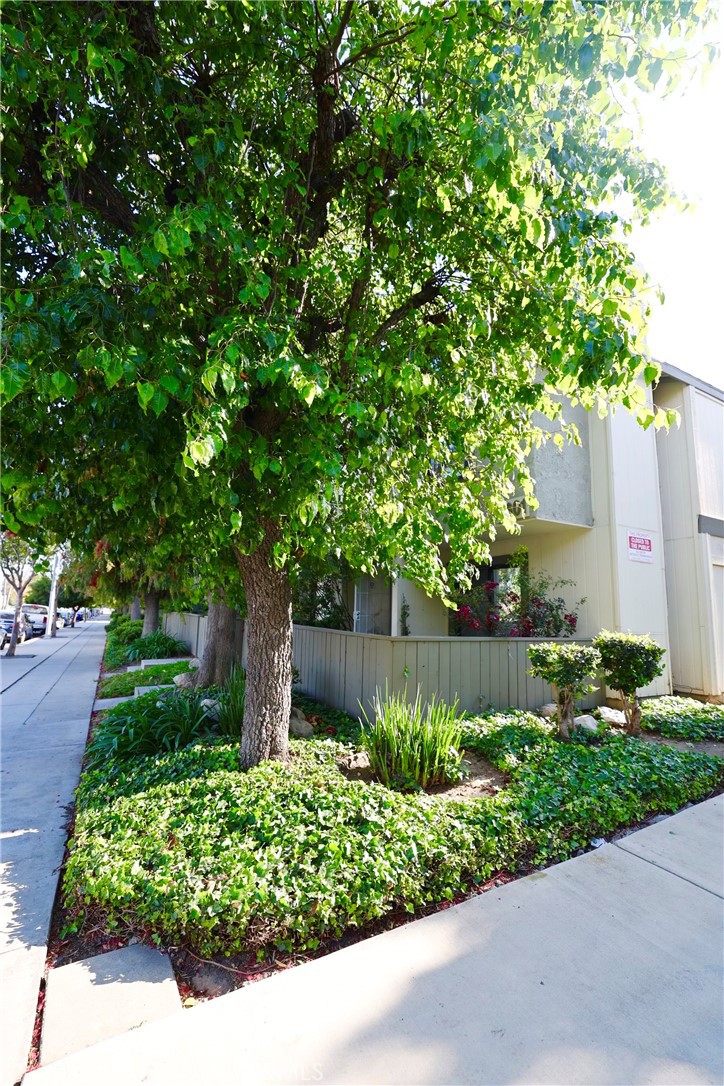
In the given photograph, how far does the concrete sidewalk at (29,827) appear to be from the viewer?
2.42m

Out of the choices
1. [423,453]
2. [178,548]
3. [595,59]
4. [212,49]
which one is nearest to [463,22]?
[595,59]

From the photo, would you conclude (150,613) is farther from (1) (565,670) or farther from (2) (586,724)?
(1) (565,670)

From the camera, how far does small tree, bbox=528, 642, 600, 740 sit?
235 inches

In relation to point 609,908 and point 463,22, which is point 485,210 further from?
point 609,908

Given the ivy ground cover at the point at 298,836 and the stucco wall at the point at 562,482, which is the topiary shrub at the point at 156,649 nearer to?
the ivy ground cover at the point at 298,836

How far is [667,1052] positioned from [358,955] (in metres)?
1.33

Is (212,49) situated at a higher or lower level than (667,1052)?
higher

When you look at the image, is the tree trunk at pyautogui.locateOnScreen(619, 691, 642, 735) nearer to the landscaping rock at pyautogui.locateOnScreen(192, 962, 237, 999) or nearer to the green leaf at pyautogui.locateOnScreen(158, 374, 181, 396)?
the landscaping rock at pyautogui.locateOnScreen(192, 962, 237, 999)

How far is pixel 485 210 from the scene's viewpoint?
12.8 ft

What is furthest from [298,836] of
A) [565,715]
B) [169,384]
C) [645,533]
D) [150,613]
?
[150,613]

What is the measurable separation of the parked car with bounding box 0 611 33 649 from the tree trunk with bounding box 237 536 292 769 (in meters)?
16.5

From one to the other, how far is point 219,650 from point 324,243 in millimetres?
5832

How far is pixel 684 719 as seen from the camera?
702 cm

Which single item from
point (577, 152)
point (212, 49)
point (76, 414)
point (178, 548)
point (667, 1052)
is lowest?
point (667, 1052)
